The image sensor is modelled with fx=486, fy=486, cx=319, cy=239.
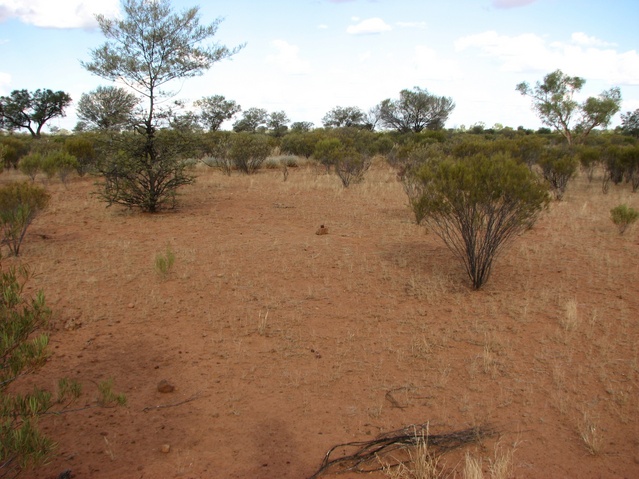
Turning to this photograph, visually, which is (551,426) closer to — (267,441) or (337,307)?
(267,441)

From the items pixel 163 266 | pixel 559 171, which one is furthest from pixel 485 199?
pixel 559 171

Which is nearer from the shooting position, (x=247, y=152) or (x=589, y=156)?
(x=589, y=156)

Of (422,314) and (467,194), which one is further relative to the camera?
(467,194)

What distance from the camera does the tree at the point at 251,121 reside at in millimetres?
41969

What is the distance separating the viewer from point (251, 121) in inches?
1684

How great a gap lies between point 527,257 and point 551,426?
423 centimetres

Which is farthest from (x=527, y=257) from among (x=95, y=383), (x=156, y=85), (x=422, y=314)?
(x=156, y=85)

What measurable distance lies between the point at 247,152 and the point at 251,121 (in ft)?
85.3

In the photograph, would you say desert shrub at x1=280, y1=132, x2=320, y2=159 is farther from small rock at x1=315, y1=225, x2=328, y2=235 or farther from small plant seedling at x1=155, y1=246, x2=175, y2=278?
small plant seedling at x1=155, y1=246, x2=175, y2=278

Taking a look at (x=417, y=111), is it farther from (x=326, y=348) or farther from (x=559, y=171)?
(x=326, y=348)

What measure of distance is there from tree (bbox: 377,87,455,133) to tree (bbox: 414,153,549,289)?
32.9 m

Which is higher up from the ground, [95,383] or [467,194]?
[467,194]

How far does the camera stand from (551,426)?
3.72m

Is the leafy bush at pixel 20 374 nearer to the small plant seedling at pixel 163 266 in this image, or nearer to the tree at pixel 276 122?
the small plant seedling at pixel 163 266
